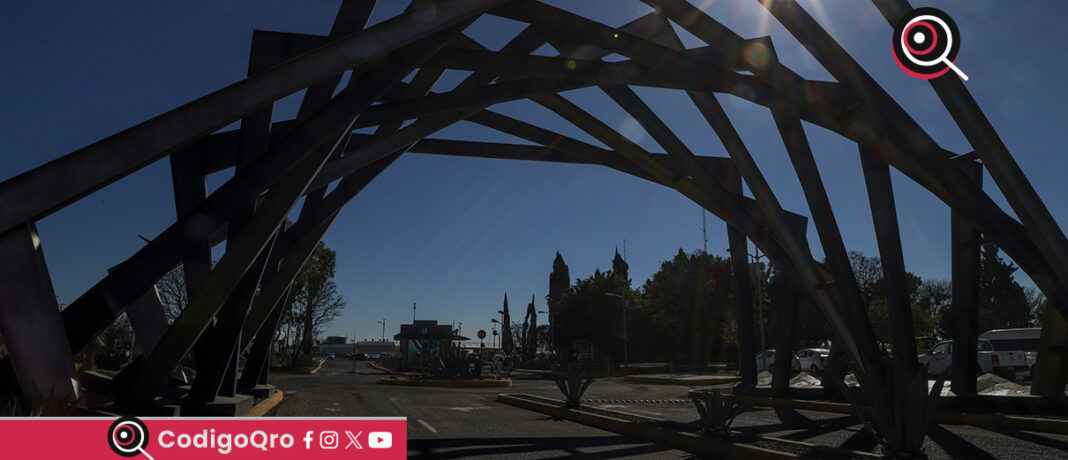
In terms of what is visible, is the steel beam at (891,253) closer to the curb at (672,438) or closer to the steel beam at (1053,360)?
the steel beam at (1053,360)

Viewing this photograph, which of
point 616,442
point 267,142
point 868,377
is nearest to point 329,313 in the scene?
point 267,142

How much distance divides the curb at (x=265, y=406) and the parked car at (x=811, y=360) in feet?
90.5

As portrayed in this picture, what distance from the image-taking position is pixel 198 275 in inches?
427

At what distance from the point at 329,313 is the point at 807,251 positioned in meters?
38.0

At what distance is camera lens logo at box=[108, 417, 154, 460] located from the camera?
371cm

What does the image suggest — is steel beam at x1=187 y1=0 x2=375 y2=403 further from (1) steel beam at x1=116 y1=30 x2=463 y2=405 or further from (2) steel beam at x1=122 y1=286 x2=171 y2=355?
(2) steel beam at x1=122 y1=286 x2=171 y2=355

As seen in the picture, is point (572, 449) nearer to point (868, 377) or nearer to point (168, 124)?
point (868, 377)

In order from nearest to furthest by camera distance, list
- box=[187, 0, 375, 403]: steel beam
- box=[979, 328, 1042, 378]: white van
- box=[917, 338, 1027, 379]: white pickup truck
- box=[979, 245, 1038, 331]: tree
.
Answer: box=[187, 0, 375, 403]: steel beam < box=[917, 338, 1027, 379]: white pickup truck < box=[979, 328, 1042, 378]: white van < box=[979, 245, 1038, 331]: tree

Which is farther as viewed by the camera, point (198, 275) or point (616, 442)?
point (198, 275)

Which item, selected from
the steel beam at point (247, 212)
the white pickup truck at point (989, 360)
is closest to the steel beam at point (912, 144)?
the steel beam at point (247, 212)

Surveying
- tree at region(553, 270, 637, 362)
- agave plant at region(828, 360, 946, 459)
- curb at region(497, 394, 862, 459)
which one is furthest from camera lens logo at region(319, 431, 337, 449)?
tree at region(553, 270, 637, 362)

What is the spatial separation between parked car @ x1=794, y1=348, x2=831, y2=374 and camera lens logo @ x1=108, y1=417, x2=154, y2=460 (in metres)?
34.5

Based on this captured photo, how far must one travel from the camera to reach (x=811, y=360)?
3438 centimetres

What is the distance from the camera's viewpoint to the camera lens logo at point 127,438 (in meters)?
3.71
